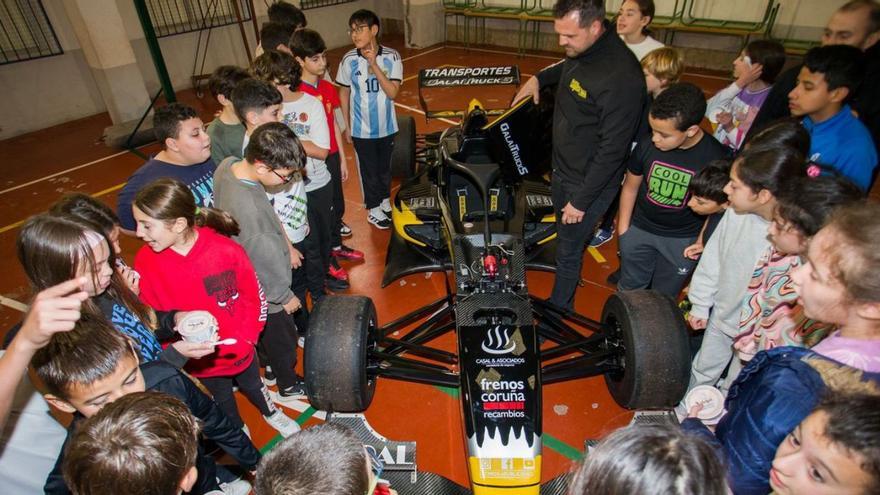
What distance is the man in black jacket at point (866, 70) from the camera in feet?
10.5

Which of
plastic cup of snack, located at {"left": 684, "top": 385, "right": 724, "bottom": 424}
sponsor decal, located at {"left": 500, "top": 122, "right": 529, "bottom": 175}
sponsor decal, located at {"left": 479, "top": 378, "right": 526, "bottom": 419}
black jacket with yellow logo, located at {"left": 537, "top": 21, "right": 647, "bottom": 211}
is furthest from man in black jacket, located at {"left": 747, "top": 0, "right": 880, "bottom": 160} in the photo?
sponsor decal, located at {"left": 479, "top": 378, "right": 526, "bottom": 419}

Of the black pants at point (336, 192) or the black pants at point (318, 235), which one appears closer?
the black pants at point (318, 235)

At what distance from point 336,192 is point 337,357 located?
1.97 meters

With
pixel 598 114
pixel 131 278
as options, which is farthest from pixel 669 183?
pixel 131 278

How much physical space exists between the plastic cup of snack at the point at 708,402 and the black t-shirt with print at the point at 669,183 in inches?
56.6

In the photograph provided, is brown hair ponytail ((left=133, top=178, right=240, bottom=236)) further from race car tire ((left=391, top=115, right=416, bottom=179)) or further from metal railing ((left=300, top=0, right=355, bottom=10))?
metal railing ((left=300, top=0, right=355, bottom=10))

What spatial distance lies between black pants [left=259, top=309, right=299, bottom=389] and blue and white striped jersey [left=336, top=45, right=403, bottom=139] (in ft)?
7.35

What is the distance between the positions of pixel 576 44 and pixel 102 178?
6.60 meters

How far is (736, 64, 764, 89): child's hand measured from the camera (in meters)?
3.70

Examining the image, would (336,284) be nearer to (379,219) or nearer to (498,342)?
(379,219)

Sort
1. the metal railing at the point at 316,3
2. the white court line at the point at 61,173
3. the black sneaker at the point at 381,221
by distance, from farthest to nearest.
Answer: the metal railing at the point at 316,3 → the white court line at the point at 61,173 → the black sneaker at the point at 381,221

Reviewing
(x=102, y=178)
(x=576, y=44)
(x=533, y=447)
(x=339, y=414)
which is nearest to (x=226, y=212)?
(x=339, y=414)

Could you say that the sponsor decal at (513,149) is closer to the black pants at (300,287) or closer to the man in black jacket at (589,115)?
the man in black jacket at (589,115)

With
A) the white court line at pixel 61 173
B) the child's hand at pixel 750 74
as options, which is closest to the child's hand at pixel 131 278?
the child's hand at pixel 750 74
